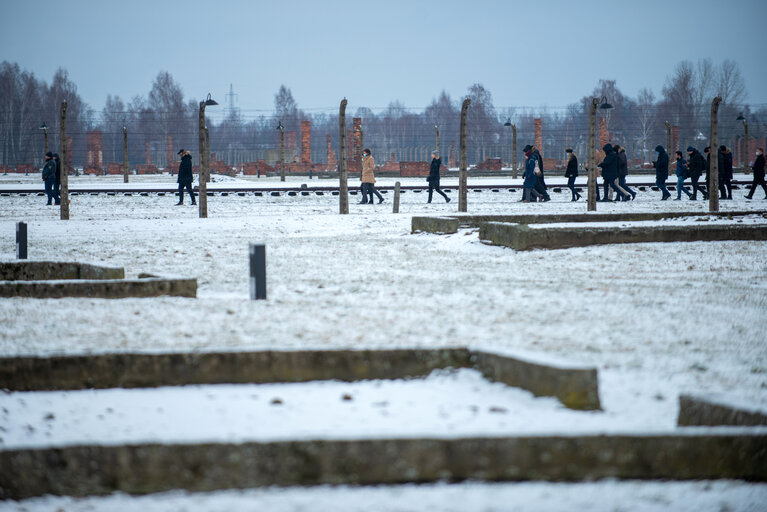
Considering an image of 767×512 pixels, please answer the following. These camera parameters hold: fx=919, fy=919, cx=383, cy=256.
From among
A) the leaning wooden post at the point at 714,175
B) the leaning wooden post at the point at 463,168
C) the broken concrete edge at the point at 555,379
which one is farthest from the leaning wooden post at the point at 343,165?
the broken concrete edge at the point at 555,379

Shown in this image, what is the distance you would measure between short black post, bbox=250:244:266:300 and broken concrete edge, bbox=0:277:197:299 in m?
0.51

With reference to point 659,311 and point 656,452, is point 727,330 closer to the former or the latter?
point 659,311

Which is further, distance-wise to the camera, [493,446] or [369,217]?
[369,217]

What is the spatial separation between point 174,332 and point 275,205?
17800 mm

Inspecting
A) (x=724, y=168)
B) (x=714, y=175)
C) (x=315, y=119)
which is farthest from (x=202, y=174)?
(x=315, y=119)

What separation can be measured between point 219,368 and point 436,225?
30.8ft

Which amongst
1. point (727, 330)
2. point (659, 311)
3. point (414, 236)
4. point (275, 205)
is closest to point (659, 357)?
point (727, 330)

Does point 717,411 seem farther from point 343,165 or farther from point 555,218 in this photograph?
point 343,165

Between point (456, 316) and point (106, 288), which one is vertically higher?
point (106, 288)

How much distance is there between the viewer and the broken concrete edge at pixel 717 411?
359cm

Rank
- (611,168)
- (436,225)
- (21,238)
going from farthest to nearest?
(611,168), (436,225), (21,238)

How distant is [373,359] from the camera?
4.96 meters

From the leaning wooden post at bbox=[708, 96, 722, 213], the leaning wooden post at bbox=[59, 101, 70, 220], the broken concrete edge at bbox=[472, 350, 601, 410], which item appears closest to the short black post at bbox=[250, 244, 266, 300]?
the broken concrete edge at bbox=[472, 350, 601, 410]

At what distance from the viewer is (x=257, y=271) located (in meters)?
7.60
